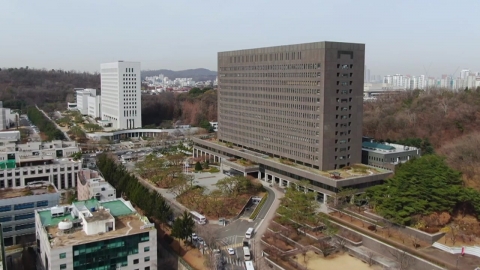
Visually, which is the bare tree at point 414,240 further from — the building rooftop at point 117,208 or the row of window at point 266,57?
the row of window at point 266,57

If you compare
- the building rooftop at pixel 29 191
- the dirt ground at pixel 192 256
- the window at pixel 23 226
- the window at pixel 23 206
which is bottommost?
the dirt ground at pixel 192 256

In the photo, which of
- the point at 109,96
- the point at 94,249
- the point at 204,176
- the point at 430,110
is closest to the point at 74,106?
the point at 109,96

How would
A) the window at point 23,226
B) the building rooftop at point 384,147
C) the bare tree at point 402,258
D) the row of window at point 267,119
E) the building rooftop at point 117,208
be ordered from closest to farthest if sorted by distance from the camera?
the bare tree at point 402,258 → the building rooftop at point 117,208 → the window at point 23,226 → the row of window at point 267,119 → the building rooftop at point 384,147

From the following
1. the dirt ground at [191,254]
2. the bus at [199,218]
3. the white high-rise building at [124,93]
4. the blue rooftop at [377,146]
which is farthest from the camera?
the white high-rise building at [124,93]

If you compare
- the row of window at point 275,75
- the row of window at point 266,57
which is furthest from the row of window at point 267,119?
the row of window at point 266,57

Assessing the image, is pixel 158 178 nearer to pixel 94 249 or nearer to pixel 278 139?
pixel 278 139

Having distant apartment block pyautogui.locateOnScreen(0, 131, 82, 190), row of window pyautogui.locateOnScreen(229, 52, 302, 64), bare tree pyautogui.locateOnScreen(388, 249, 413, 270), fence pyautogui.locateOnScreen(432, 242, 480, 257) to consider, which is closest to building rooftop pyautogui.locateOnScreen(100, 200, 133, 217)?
distant apartment block pyautogui.locateOnScreen(0, 131, 82, 190)

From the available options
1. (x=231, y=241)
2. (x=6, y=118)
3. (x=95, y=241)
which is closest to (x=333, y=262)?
(x=231, y=241)
